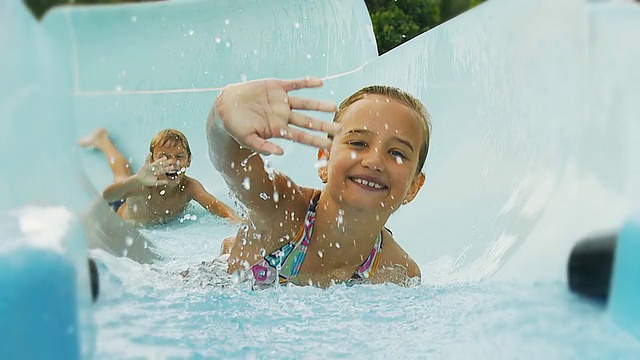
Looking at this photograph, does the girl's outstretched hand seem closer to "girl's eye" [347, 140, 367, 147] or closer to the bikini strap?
"girl's eye" [347, 140, 367, 147]

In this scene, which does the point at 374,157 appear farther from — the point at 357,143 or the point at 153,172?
the point at 153,172

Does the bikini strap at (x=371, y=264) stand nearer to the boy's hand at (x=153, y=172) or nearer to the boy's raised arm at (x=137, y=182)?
the boy's raised arm at (x=137, y=182)

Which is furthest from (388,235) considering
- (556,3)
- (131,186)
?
(131,186)

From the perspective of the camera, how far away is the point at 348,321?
4.69 feet

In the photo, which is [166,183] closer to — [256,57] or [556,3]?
[256,57]

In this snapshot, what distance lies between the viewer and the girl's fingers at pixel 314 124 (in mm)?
1370

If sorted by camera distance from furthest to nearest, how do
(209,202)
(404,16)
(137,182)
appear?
(404,16) < (209,202) < (137,182)

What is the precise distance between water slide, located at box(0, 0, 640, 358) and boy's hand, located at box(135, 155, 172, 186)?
0.18m

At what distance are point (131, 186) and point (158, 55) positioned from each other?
1.97 feet

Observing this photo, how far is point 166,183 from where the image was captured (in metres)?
3.09

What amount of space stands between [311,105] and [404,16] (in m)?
2.33

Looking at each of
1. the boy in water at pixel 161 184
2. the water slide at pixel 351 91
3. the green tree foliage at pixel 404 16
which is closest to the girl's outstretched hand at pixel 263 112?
the water slide at pixel 351 91

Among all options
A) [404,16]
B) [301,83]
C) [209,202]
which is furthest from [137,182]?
[301,83]

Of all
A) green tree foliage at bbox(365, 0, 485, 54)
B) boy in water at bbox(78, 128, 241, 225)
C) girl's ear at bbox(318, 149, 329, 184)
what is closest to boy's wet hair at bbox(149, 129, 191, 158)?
boy in water at bbox(78, 128, 241, 225)
